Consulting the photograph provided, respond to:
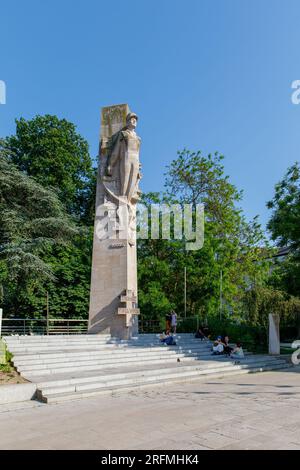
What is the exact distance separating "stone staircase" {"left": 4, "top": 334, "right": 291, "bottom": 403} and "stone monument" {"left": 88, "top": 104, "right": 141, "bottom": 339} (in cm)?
124

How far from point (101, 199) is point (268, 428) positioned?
15217 millimetres

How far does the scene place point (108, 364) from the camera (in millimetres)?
13453

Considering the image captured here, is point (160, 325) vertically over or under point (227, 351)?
over

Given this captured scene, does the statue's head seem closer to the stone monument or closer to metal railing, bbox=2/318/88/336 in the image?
the stone monument

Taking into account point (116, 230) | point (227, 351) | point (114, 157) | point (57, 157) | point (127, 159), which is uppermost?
point (57, 157)

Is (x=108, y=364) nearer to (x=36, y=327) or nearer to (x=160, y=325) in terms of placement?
(x=36, y=327)

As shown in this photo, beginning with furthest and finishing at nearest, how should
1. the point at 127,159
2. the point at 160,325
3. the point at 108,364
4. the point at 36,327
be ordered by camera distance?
the point at 160,325 → the point at 36,327 → the point at 127,159 → the point at 108,364

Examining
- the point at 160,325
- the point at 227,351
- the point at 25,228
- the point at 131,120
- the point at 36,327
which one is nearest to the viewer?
the point at 227,351

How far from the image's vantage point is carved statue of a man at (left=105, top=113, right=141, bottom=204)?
2023 cm

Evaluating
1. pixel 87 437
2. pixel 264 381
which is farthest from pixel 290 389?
pixel 87 437

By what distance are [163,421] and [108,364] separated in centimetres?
643

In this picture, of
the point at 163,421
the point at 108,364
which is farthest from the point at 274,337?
the point at 163,421

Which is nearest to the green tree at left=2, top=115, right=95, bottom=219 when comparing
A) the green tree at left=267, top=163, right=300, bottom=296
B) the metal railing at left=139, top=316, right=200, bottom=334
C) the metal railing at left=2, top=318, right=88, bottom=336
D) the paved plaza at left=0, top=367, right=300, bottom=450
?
the metal railing at left=2, top=318, right=88, bottom=336

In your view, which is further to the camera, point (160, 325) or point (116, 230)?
point (160, 325)
